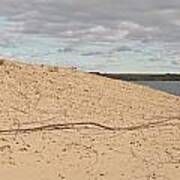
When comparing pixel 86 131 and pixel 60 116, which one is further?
pixel 60 116

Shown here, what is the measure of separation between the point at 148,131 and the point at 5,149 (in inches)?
110

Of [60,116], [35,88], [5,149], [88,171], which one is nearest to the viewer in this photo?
[88,171]

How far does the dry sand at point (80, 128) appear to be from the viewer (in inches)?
298

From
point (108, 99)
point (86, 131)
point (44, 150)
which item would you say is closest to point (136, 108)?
point (108, 99)

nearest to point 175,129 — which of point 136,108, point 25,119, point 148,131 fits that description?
point 148,131

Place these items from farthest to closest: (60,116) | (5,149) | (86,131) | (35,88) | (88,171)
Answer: (35,88)
(60,116)
(86,131)
(5,149)
(88,171)

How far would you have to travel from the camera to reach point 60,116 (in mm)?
10047

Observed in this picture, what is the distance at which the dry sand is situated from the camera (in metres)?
7.56

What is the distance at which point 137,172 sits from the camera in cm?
752

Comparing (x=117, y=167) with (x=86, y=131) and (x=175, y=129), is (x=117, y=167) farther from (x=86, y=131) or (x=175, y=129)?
(x=175, y=129)

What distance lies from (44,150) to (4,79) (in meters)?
3.53

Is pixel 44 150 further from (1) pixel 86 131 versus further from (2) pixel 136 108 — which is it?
(2) pixel 136 108

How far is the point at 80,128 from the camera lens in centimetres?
959

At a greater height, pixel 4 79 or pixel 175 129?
pixel 4 79
